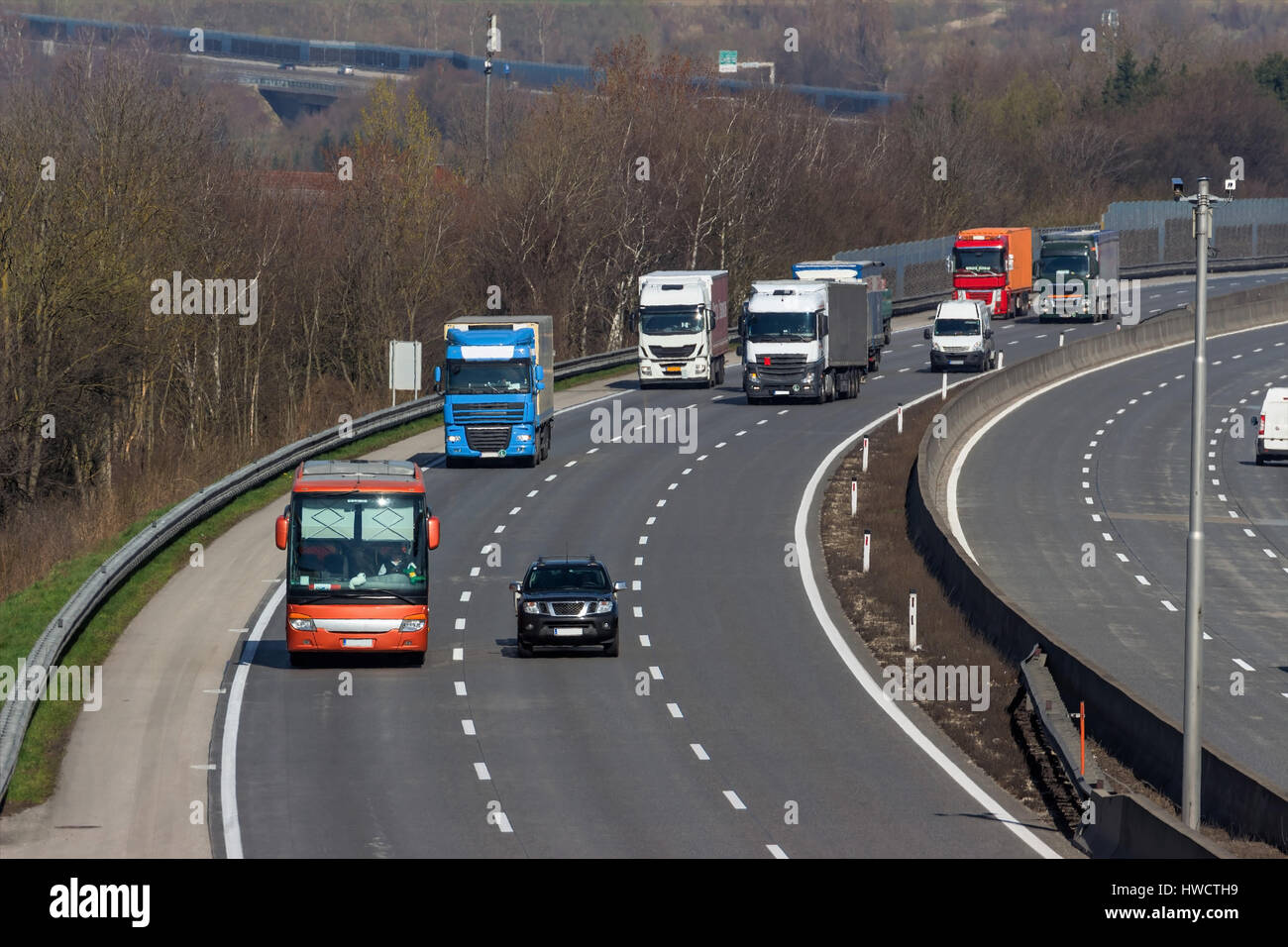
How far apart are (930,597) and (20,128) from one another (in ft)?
109

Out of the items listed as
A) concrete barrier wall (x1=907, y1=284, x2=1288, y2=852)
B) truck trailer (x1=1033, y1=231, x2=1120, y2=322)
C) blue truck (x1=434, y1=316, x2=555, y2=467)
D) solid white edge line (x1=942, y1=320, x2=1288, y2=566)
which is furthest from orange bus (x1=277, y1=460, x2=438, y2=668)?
truck trailer (x1=1033, y1=231, x2=1120, y2=322)

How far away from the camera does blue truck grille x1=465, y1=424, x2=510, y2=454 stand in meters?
49.4

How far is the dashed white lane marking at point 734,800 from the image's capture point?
22.6 m

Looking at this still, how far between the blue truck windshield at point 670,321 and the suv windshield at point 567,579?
3143 cm

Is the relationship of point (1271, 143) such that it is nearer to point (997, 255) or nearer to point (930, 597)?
point (997, 255)

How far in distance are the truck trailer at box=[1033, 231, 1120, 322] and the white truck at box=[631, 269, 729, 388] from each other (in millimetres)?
26153

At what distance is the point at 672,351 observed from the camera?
6372cm

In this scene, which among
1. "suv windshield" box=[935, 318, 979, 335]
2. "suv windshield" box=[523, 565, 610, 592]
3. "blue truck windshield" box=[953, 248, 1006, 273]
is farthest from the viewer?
"blue truck windshield" box=[953, 248, 1006, 273]

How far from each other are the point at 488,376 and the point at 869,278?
77.3 ft

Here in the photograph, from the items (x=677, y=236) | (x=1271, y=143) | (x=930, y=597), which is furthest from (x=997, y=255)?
(x=1271, y=143)

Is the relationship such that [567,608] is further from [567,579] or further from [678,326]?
[678,326]

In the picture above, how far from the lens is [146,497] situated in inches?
1892

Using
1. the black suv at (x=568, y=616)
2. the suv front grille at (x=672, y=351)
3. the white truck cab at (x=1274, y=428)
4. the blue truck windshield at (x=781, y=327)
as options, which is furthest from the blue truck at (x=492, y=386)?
the white truck cab at (x=1274, y=428)

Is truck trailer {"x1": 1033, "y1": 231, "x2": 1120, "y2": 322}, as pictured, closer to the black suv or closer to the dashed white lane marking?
the black suv
